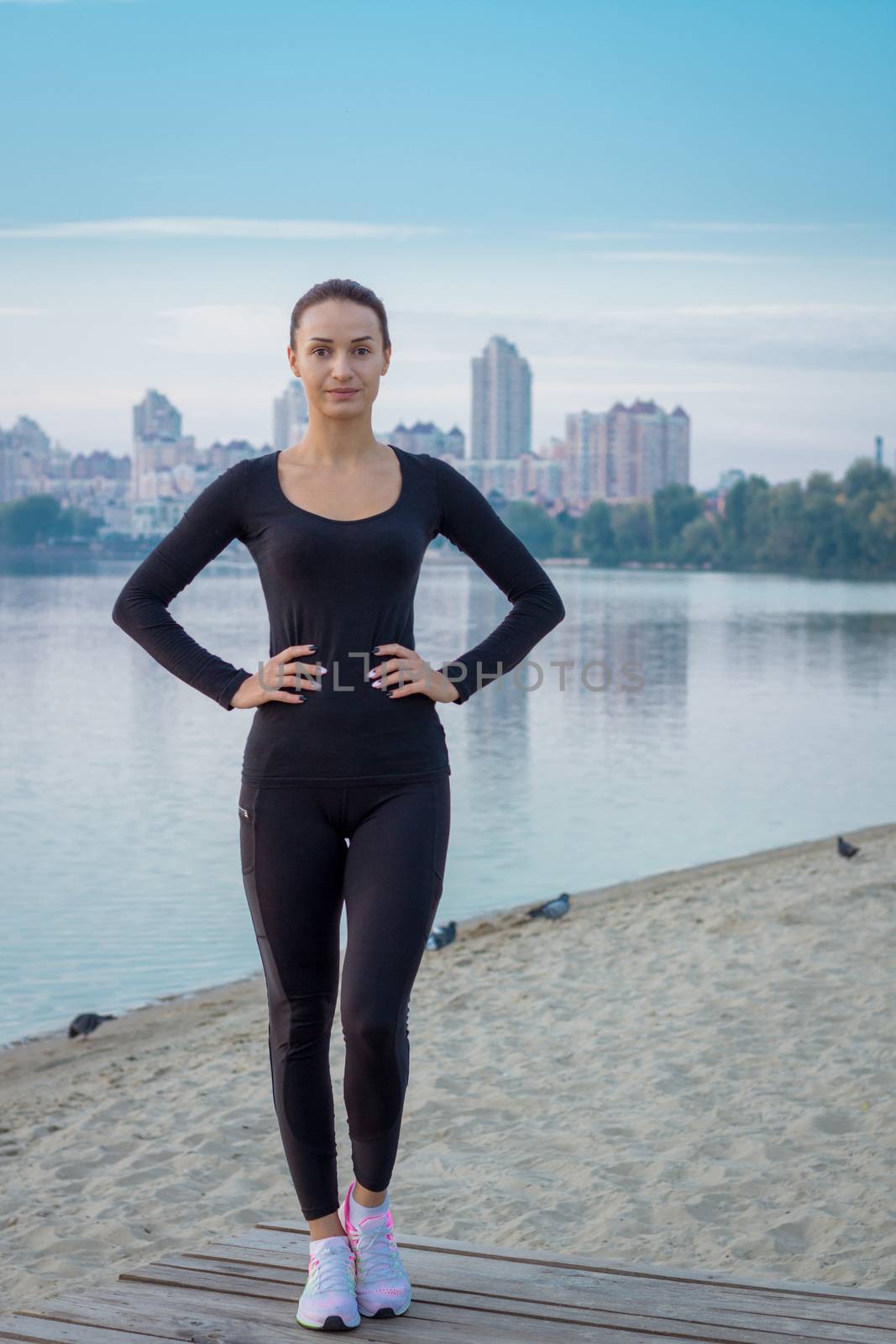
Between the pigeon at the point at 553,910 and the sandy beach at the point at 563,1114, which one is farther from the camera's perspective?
the pigeon at the point at 553,910

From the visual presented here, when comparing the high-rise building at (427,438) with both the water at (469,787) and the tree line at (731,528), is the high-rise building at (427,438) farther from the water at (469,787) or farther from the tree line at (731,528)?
the water at (469,787)

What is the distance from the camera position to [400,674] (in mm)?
2459

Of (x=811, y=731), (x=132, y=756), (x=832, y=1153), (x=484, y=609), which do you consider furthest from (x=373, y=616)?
(x=484, y=609)

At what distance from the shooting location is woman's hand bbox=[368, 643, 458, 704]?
2.46m

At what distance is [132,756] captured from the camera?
18.5 m

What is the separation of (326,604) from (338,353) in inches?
17.4

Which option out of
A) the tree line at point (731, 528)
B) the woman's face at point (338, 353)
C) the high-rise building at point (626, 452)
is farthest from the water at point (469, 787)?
the high-rise building at point (626, 452)

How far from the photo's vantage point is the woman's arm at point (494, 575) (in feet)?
8.70

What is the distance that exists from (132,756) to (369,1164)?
16402mm

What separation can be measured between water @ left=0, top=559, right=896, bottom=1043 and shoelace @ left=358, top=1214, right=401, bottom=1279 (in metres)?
5.33

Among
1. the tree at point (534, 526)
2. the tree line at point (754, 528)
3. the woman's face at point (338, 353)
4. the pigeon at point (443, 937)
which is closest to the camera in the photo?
the woman's face at point (338, 353)

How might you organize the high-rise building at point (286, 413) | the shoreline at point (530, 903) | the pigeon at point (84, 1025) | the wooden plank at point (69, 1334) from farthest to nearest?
the high-rise building at point (286, 413) < the shoreline at point (530, 903) < the pigeon at point (84, 1025) < the wooden plank at point (69, 1334)

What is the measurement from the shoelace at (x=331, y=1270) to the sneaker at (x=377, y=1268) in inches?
1.0

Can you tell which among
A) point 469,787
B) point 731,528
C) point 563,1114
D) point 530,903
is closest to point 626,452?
point 731,528
